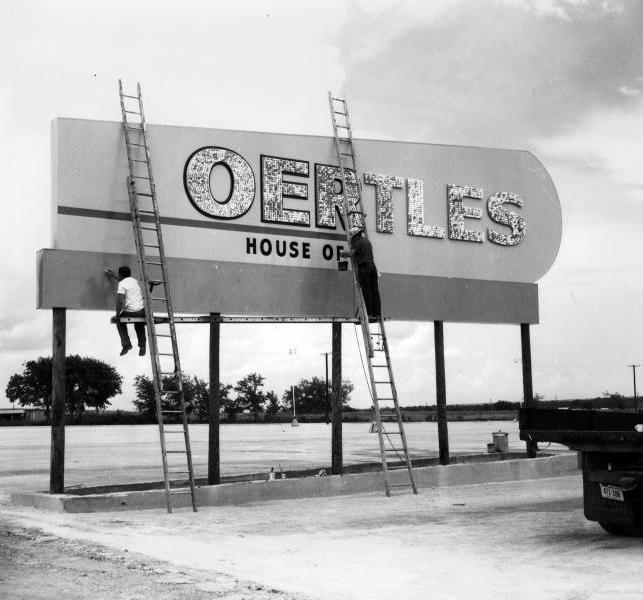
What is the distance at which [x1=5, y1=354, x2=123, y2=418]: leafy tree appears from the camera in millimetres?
117188

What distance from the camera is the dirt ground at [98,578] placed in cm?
727

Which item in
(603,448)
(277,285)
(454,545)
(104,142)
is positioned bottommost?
(454,545)

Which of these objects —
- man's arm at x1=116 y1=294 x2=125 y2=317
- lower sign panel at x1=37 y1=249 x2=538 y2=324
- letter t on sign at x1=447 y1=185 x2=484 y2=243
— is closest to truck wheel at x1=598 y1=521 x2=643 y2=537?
lower sign panel at x1=37 y1=249 x2=538 y2=324

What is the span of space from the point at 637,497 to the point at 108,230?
27.2 ft

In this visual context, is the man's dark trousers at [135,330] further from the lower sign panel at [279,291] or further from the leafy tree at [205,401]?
the leafy tree at [205,401]

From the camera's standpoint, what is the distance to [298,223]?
15703 mm

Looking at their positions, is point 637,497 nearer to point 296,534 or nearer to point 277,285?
point 296,534

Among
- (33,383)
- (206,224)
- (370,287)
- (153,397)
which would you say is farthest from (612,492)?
(33,383)

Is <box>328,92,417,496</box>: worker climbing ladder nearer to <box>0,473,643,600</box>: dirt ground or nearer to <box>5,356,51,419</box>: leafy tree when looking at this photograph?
<box>0,473,643,600</box>: dirt ground

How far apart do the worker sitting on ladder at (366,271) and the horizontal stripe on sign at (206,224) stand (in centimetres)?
55

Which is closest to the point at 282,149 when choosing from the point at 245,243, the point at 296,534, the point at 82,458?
the point at 245,243

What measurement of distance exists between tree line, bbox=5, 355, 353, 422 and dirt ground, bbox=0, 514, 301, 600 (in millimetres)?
98880

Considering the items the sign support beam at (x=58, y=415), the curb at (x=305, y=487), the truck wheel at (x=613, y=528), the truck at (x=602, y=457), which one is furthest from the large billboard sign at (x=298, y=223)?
the truck wheel at (x=613, y=528)

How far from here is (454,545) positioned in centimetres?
967
